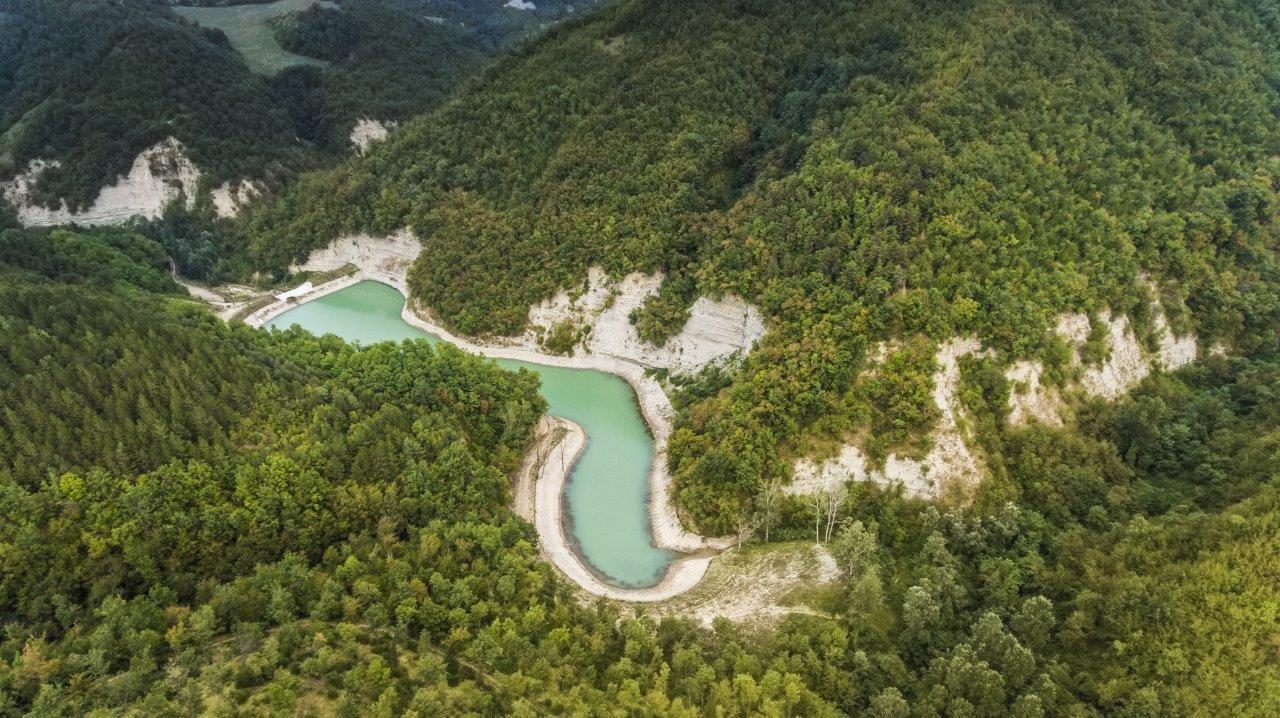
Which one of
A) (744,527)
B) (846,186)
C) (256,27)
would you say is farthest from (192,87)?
(744,527)

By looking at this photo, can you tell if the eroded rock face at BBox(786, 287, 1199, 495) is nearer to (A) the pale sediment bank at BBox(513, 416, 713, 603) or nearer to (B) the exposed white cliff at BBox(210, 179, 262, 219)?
(A) the pale sediment bank at BBox(513, 416, 713, 603)

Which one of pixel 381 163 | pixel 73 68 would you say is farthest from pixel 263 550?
pixel 73 68

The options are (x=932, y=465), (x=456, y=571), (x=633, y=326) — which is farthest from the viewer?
(x=633, y=326)

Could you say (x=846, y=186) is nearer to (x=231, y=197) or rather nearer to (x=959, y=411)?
(x=959, y=411)

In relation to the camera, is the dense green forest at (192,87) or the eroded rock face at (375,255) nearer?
the eroded rock face at (375,255)

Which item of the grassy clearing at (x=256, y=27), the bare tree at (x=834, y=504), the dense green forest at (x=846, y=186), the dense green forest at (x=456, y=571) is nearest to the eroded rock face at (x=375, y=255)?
the dense green forest at (x=846, y=186)

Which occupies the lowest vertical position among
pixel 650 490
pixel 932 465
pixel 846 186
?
pixel 650 490

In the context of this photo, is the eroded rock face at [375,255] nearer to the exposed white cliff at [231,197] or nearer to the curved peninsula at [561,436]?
the curved peninsula at [561,436]
